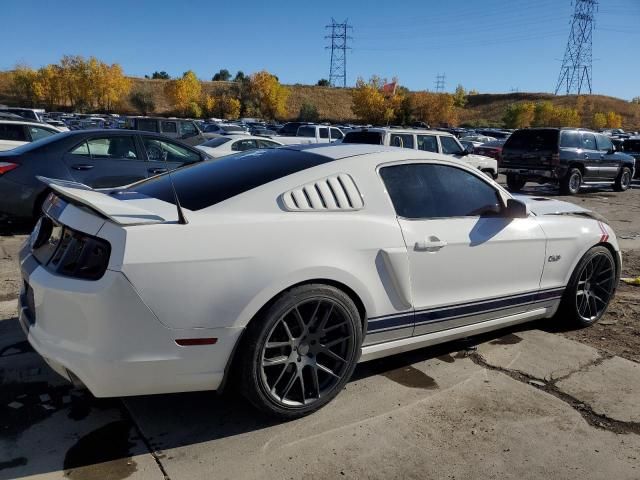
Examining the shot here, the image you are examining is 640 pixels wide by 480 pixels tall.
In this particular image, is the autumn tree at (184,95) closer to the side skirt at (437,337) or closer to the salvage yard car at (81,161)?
the salvage yard car at (81,161)

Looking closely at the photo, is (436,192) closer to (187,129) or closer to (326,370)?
(326,370)

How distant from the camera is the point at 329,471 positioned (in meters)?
2.69

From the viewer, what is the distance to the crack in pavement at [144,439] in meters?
2.64

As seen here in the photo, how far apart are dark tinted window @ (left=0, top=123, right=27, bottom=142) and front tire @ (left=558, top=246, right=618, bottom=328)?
1045cm

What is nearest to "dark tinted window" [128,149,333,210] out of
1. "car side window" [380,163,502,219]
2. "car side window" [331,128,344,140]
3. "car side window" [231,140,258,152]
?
"car side window" [380,163,502,219]

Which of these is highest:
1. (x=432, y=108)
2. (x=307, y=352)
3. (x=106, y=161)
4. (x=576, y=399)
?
(x=432, y=108)

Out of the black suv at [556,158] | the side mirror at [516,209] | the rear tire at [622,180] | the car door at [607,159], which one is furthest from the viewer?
the rear tire at [622,180]

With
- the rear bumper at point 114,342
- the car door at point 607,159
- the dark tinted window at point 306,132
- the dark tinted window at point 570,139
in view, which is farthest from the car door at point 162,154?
the dark tinted window at point 306,132

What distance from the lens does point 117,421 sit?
3.04 meters

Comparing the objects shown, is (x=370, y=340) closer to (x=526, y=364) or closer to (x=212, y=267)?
(x=212, y=267)

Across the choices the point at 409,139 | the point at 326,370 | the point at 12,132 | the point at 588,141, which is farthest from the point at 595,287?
the point at 588,141

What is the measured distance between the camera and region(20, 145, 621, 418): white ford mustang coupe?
261 centimetres

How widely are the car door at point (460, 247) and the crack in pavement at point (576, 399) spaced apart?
351 millimetres

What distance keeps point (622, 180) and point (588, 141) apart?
2750 mm
